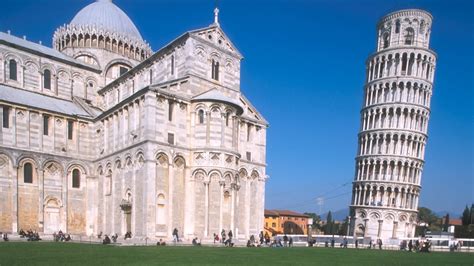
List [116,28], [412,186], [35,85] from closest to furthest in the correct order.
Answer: [35,85] < [116,28] < [412,186]

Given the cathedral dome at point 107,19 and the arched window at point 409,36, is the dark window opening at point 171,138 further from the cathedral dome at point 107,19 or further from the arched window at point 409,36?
the arched window at point 409,36

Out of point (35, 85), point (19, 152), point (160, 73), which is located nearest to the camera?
point (19, 152)

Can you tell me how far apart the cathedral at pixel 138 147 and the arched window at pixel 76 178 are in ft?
0.27

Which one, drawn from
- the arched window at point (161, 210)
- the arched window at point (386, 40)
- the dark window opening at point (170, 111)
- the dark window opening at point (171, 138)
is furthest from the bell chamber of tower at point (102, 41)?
the arched window at point (386, 40)

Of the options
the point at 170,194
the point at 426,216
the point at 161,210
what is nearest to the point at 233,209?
the point at 170,194

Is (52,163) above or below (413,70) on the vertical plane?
below

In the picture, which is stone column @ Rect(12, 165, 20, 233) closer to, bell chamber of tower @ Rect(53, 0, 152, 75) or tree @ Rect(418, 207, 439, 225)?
bell chamber of tower @ Rect(53, 0, 152, 75)

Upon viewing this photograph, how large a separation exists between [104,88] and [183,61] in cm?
1271

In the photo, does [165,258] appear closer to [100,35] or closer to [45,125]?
[45,125]

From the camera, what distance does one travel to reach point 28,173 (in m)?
29.8

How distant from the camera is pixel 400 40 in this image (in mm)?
56281

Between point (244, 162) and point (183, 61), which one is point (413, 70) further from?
point (183, 61)

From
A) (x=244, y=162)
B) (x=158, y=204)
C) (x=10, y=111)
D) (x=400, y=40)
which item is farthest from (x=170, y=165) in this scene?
(x=400, y=40)

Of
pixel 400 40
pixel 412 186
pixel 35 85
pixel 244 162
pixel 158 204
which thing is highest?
pixel 400 40
